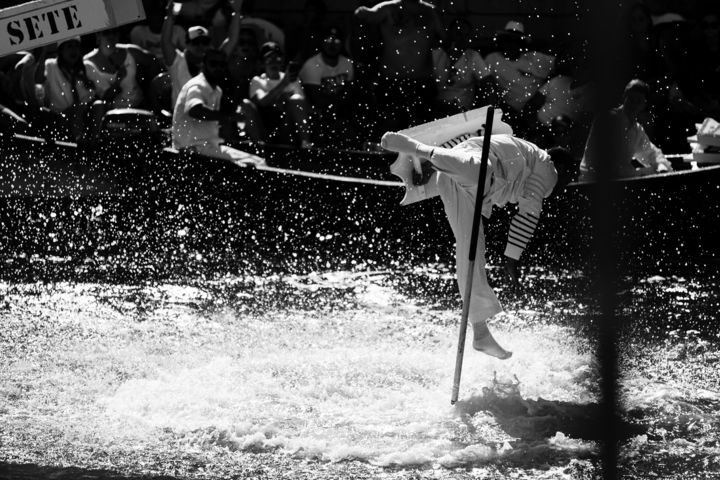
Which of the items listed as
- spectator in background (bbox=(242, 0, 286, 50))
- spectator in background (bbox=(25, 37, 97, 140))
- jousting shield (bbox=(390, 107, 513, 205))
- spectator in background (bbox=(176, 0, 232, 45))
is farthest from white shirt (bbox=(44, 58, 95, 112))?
jousting shield (bbox=(390, 107, 513, 205))

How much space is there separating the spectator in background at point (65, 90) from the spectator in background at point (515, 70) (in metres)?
4.41

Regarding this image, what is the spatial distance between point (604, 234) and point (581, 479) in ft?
11.3

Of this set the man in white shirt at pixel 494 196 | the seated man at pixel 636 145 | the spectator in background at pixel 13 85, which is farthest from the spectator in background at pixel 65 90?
the man in white shirt at pixel 494 196

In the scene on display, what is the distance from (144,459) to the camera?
5621 millimetres

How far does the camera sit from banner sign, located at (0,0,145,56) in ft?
17.0

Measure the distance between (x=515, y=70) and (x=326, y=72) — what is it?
6.73ft

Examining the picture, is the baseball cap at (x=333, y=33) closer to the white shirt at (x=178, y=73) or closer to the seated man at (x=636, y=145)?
the white shirt at (x=178, y=73)

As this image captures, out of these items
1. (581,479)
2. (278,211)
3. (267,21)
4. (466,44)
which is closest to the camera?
(581,479)

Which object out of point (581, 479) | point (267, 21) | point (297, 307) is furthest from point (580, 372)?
point (267, 21)

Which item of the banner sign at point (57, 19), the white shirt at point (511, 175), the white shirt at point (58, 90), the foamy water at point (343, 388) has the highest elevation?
the white shirt at point (58, 90)

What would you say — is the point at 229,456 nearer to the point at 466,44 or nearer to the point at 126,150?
the point at 126,150

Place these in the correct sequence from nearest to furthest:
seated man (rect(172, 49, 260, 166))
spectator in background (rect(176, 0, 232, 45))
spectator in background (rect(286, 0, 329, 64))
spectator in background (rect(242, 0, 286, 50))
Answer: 1. seated man (rect(172, 49, 260, 166))
2. spectator in background (rect(286, 0, 329, 64))
3. spectator in background (rect(176, 0, 232, 45))
4. spectator in background (rect(242, 0, 286, 50))

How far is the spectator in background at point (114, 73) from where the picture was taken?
1286 centimetres

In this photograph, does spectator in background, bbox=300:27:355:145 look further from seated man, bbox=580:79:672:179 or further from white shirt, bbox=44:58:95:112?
seated man, bbox=580:79:672:179
